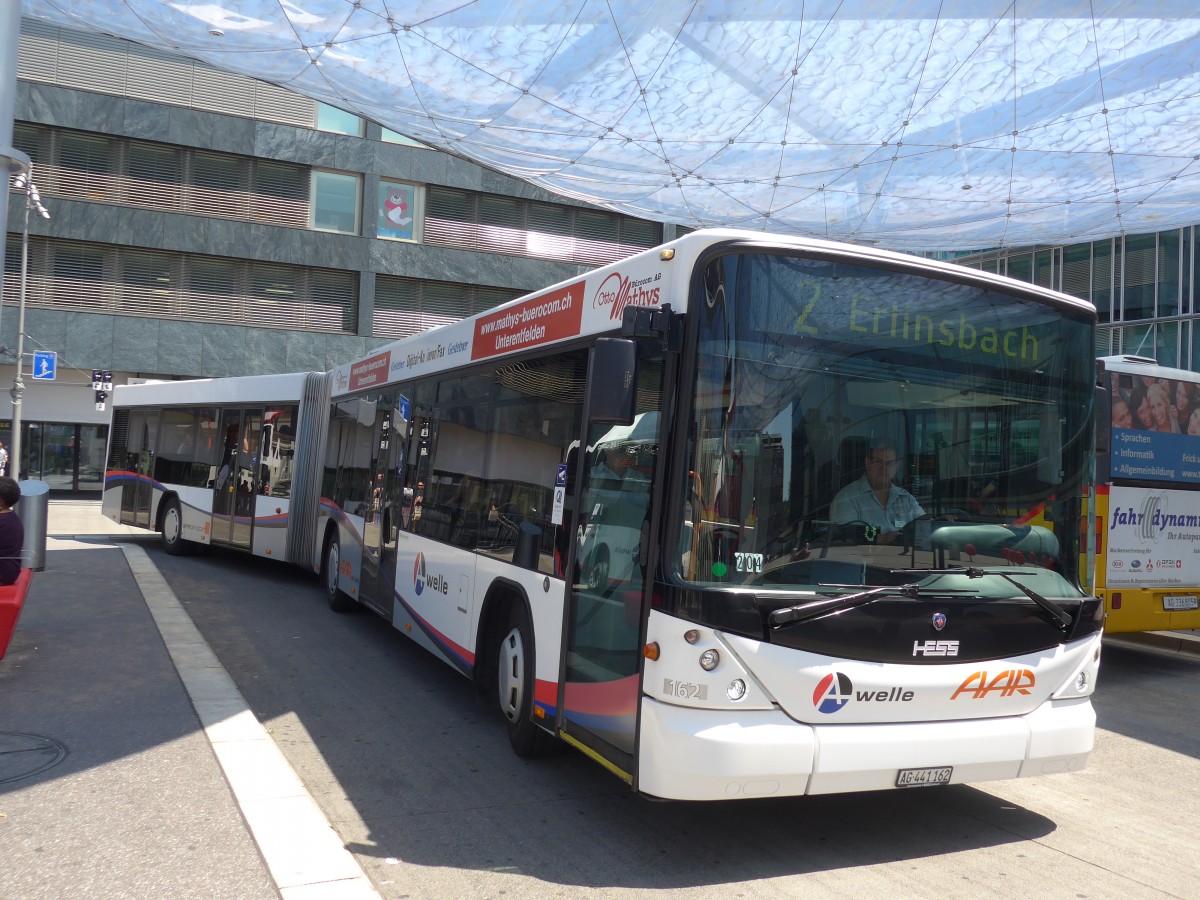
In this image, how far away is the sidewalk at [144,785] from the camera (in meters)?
4.45

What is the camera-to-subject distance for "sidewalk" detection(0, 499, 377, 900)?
14.6 ft

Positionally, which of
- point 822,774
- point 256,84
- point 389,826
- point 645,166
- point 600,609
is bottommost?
point 389,826

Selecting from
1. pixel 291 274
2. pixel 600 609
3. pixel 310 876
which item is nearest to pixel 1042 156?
pixel 600 609

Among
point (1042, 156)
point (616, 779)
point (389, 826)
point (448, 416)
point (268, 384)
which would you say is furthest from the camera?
point (1042, 156)

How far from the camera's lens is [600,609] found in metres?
5.47

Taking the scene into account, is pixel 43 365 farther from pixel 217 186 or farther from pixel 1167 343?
pixel 1167 343

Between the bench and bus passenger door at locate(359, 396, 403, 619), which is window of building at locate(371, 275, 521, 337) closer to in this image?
bus passenger door at locate(359, 396, 403, 619)

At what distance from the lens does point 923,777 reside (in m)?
4.99

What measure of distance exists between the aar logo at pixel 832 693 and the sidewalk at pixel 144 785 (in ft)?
Result: 6.90

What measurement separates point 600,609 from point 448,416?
3428 mm

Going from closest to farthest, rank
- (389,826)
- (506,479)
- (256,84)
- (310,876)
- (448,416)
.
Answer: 1. (310,876)
2. (389,826)
3. (506,479)
4. (448,416)
5. (256,84)

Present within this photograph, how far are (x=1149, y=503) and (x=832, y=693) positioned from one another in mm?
7652

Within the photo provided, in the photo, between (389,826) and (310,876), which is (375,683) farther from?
(310,876)

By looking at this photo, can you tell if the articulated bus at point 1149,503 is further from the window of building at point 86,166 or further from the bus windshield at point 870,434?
the window of building at point 86,166
